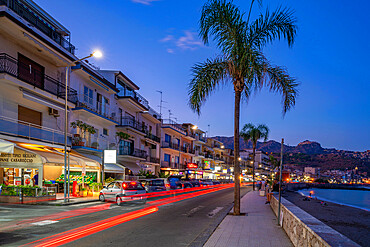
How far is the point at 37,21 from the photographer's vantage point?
2558cm

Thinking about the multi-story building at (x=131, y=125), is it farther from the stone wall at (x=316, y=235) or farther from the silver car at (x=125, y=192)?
the stone wall at (x=316, y=235)

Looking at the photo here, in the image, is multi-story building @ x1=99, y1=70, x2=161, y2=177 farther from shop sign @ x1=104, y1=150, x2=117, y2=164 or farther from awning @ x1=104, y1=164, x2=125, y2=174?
shop sign @ x1=104, y1=150, x2=117, y2=164

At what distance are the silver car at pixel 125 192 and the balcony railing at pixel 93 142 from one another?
9.96 meters

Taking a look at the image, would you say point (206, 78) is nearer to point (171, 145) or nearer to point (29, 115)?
point (29, 115)

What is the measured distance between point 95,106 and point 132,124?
9.12 meters

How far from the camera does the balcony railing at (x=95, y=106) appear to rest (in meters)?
31.4

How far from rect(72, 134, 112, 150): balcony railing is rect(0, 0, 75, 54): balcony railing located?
8212mm

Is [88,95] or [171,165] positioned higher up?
[88,95]

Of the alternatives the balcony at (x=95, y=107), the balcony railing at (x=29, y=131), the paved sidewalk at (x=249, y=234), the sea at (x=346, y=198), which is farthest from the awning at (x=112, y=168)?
the sea at (x=346, y=198)

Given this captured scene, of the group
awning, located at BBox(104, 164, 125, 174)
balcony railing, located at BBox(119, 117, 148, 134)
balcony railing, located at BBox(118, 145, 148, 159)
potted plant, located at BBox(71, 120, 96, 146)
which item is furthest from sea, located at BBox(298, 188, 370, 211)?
potted plant, located at BBox(71, 120, 96, 146)

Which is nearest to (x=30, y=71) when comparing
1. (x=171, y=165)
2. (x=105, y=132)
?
(x=105, y=132)

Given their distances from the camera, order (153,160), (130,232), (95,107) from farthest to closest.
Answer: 1. (153,160)
2. (95,107)
3. (130,232)

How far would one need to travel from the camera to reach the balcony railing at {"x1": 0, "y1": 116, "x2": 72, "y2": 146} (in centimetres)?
2144

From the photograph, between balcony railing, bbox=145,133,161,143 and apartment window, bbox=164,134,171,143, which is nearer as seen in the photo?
balcony railing, bbox=145,133,161,143
